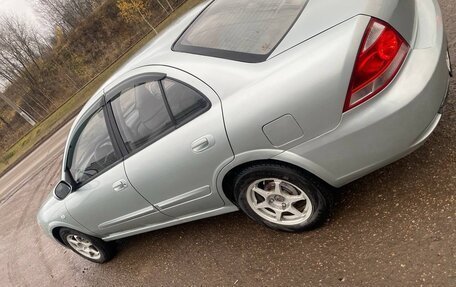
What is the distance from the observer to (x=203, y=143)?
9.07ft

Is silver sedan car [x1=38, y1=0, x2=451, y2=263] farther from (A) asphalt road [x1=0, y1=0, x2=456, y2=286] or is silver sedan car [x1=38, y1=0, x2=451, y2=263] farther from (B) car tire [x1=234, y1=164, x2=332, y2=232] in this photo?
(A) asphalt road [x1=0, y1=0, x2=456, y2=286]

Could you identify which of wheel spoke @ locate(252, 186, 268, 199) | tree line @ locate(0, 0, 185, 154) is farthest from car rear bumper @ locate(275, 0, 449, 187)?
tree line @ locate(0, 0, 185, 154)

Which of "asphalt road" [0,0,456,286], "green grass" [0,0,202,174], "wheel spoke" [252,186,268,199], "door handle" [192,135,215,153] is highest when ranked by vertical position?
"door handle" [192,135,215,153]

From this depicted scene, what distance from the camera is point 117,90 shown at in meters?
3.26

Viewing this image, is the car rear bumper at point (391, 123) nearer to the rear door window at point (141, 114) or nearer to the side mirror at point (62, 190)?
the rear door window at point (141, 114)

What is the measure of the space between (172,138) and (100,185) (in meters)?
1.04

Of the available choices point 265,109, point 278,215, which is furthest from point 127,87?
point 278,215

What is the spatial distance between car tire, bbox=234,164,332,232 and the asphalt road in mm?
182

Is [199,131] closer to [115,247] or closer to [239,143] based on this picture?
[239,143]

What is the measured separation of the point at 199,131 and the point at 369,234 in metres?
1.43

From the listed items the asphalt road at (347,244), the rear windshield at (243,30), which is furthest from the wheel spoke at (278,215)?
the rear windshield at (243,30)

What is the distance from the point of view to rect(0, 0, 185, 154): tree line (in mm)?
37094

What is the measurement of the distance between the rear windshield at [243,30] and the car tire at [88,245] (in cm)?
243

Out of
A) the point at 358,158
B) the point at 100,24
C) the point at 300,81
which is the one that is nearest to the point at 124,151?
the point at 300,81
